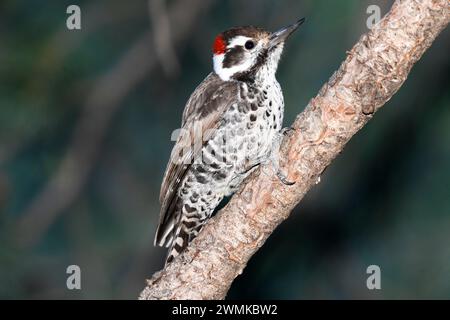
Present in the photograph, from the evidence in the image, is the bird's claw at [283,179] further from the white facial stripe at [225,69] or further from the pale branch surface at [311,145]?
the white facial stripe at [225,69]

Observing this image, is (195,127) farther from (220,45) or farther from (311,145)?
(311,145)

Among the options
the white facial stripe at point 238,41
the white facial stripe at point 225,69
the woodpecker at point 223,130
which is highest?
the white facial stripe at point 238,41

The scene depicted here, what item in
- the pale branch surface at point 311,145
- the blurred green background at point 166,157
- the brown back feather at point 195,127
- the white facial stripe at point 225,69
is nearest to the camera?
the pale branch surface at point 311,145

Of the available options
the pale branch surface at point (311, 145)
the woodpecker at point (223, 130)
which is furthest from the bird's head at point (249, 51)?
the pale branch surface at point (311, 145)

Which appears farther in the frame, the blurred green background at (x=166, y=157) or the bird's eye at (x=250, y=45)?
the blurred green background at (x=166, y=157)

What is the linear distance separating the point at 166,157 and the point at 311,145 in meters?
4.50

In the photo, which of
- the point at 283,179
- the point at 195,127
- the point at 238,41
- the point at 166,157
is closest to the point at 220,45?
the point at 238,41

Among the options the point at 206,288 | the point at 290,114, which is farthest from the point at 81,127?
the point at 206,288

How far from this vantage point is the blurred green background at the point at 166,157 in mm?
6188

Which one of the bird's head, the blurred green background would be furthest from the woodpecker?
the blurred green background

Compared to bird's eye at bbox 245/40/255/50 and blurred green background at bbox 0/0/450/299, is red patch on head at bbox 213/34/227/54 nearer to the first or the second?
bird's eye at bbox 245/40/255/50

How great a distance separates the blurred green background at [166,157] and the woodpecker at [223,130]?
1321 millimetres

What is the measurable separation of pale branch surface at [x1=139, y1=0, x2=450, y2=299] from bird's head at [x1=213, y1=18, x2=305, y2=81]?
3.45 feet

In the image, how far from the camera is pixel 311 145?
3357 mm
